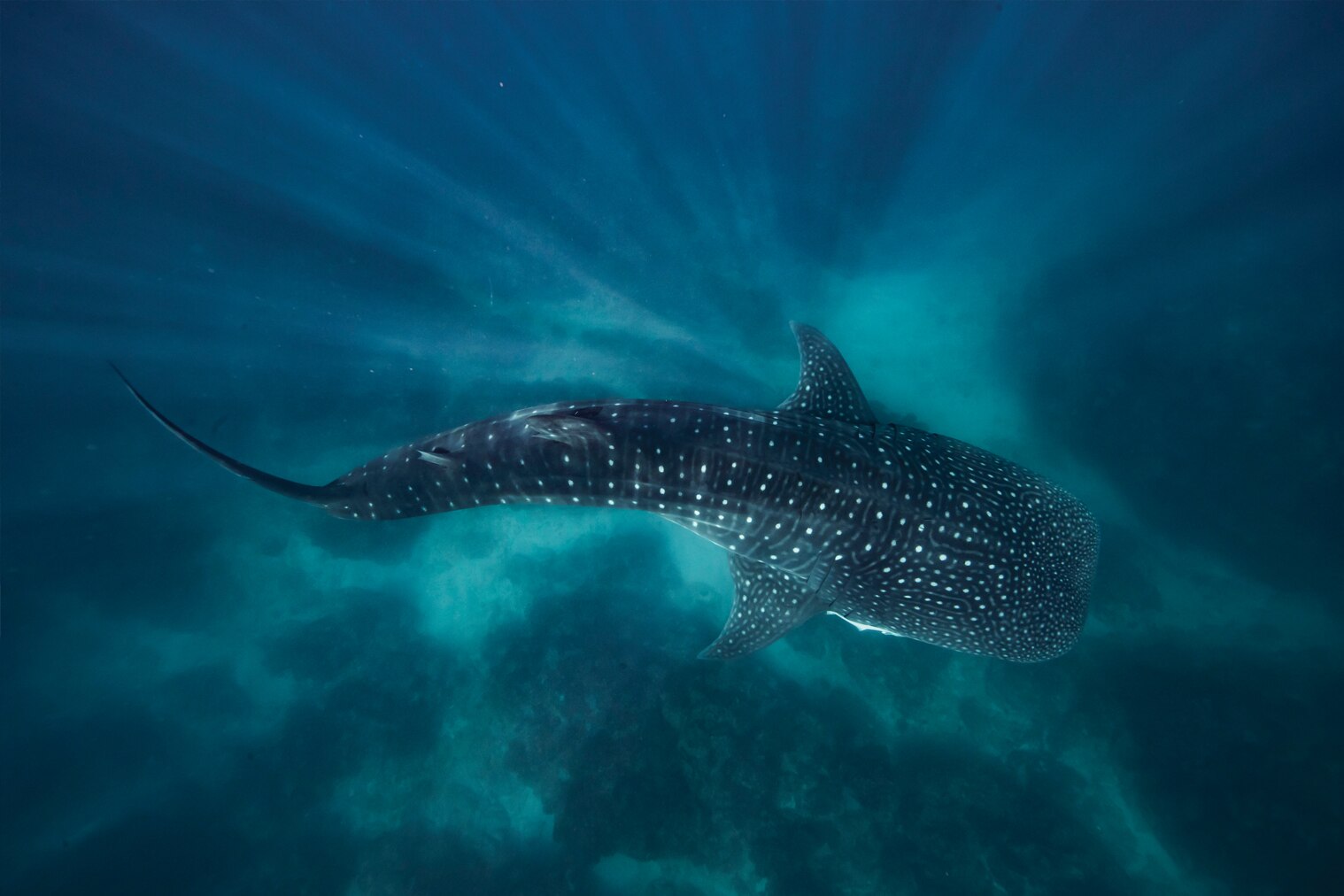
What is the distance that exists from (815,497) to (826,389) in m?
2.06

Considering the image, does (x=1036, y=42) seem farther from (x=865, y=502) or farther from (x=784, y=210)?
(x=865, y=502)

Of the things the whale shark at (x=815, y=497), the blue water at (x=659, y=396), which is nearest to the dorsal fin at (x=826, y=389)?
the whale shark at (x=815, y=497)

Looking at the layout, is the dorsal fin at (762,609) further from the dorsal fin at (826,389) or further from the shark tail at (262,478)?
the shark tail at (262,478)

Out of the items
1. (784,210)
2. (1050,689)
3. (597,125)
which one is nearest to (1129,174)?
(784,210)

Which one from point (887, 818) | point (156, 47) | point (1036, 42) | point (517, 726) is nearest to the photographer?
point (887, 818)

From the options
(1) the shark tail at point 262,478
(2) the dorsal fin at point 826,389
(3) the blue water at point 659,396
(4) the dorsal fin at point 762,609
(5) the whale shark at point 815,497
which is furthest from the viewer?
(3) the blue water at point 659,396

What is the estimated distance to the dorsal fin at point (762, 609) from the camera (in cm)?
554

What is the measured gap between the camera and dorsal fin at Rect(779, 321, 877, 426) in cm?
617

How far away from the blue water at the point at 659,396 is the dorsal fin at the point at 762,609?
2.98 metres

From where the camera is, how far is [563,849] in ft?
24.8

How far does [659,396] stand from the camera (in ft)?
35.7

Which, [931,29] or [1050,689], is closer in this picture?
[1050,689]

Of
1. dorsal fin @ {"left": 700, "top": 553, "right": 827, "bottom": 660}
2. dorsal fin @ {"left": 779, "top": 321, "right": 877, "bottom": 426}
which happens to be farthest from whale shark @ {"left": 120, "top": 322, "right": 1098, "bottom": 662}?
dorsal fin @ {"left": 779, "top": 321, "right": 877, "bottom": 426}

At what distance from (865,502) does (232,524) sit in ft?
52.4
